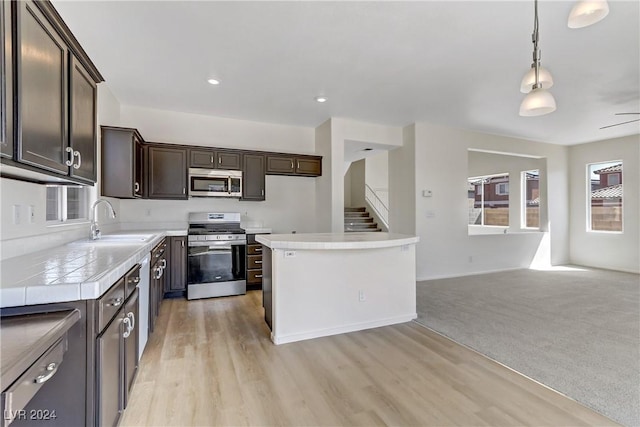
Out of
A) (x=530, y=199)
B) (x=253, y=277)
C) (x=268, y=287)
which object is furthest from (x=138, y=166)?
(x=530, y=199)

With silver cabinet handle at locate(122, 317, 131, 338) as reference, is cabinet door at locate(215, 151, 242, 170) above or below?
above

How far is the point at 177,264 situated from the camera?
13.7ft

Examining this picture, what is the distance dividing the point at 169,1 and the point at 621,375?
4.35 metres

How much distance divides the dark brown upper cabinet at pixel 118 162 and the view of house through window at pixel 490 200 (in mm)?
7673

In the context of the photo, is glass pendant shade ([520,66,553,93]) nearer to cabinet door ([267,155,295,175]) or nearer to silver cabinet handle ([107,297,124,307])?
silver cabinet handle ([107,297,124,307])

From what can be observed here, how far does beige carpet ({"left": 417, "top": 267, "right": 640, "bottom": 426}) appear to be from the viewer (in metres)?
2.16

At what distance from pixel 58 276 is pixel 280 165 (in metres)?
3.93

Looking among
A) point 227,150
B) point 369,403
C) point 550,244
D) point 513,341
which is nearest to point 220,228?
point 227,150

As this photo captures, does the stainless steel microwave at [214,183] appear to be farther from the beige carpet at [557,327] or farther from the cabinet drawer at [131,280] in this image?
the beige carpet at [557,327]

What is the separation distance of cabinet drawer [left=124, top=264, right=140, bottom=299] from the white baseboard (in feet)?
4.47

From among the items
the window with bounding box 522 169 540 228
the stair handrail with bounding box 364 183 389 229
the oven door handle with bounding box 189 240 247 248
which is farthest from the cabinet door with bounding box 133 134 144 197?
the window with bounding box 522 169 540 228

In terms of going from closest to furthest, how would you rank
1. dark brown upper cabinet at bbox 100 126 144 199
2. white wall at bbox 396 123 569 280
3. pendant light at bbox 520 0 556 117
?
pendant light at bbox 520 0 556 117
dark brown upper cabinet at bbox 100 126 144 199
white wall at bbox 396 123 569 280

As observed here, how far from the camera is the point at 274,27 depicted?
8.18ft

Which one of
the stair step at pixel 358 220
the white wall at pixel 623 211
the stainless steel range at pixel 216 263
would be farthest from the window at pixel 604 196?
the stainless steel range at pixel 216 263
